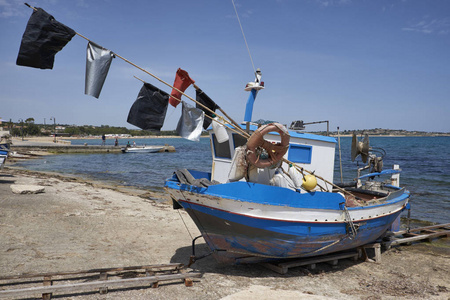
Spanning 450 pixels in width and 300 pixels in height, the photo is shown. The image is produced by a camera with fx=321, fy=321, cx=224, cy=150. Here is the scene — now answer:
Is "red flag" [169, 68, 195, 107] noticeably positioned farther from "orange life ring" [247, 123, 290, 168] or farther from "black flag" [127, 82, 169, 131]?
"orange life ring" [247, 123, 290, 168]

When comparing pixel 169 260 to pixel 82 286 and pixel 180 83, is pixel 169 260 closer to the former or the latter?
pixel 82 286

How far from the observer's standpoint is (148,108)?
6.20 m

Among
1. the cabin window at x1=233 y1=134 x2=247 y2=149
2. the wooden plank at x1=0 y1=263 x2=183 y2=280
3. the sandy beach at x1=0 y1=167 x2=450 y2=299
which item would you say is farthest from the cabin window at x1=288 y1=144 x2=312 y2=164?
the wooden plank at x1=0 y1=263 x2=183 y2=280

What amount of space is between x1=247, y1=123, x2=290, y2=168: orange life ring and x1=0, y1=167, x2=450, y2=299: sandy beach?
231 centimetres

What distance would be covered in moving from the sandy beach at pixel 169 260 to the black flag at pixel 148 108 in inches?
118

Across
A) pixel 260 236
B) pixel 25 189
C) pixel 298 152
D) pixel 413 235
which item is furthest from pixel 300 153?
pixel 25 189

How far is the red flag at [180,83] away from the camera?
21.1ft

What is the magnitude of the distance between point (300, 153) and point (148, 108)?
12.4ft

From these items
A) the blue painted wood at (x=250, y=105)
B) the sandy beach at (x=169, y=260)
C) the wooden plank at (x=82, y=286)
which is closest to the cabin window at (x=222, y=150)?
the blue painted wood at (x=250, y=105)

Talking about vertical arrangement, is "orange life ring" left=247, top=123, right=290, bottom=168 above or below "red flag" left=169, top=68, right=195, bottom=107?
below

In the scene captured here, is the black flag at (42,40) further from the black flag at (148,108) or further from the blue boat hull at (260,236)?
the blue boat hull at (260,236)

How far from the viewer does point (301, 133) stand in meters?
8.02

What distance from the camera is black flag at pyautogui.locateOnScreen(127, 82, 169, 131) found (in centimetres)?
614

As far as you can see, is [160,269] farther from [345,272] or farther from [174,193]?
[345,272]
